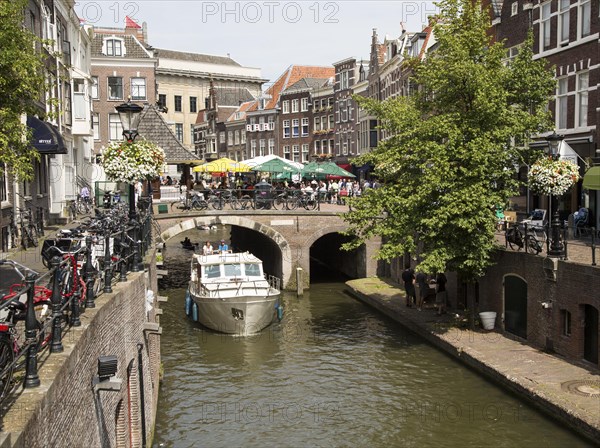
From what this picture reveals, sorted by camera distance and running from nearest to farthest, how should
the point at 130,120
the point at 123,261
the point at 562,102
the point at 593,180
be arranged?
1. the point at 123,261
2. the point at 130,120
3. the point at 593,180
4. the point at 562,102

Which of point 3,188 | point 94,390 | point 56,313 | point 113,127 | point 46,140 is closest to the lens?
point 56,313

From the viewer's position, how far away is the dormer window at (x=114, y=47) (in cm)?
5544

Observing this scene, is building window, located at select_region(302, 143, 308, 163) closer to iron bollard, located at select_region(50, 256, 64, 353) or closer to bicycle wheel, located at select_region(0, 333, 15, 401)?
iron bollard, located at select_region(50, 256, 64, 353)

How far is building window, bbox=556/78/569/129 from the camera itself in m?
28.0

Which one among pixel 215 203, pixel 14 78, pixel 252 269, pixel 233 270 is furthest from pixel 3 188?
pixel 215 203

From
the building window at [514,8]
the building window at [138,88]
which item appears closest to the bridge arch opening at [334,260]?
the building window at [514,8]

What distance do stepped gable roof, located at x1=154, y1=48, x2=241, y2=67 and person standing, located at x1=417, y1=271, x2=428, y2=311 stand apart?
7070cm

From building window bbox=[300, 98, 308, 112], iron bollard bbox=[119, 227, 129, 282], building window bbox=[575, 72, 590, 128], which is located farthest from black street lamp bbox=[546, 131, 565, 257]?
building window bbox=[300, 98, 308, 112]

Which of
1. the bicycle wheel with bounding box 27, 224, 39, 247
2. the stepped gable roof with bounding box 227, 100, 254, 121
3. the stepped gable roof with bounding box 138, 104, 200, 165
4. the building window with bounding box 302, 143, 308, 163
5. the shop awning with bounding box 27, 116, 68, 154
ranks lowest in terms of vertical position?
the bicycle wheel with bounding box 27, 224, 39, 247

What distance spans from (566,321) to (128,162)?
41.7ft

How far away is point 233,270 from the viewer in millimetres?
28078

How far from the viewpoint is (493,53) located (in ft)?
69.3

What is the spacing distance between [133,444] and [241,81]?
292ft

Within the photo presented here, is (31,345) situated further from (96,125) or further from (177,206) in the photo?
(96,125)
